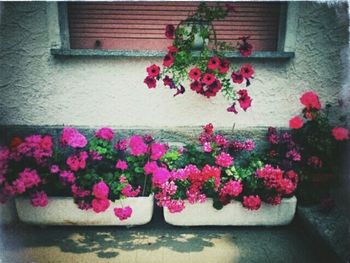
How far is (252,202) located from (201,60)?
4.53ft

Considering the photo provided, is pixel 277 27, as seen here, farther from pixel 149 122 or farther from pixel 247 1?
pixel 149 122

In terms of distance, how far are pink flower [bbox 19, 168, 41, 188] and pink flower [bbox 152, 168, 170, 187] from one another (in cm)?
101

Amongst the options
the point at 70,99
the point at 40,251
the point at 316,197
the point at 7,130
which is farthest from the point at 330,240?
the point at 7,130

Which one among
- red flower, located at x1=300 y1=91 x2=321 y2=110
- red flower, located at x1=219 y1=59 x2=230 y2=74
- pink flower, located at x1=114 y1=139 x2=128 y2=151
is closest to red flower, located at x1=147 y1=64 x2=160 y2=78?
red flower, located at x1=219 y1=59 x2=230 y2=74

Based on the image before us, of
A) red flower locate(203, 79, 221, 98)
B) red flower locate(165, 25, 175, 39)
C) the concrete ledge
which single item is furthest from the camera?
red flower locate(203, 79, 221, 98)

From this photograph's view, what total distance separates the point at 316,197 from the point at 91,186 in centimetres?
216

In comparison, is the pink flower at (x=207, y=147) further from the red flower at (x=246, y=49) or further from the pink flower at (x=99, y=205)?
the pink flower at (x=99, y=205)

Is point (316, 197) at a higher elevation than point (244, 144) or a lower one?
lower

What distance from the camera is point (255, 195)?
10.2 feet

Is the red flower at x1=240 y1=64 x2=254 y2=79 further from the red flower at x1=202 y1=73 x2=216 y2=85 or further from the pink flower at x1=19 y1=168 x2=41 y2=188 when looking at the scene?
the pink flower at x1=19 y1=168 x2=41 y2=188

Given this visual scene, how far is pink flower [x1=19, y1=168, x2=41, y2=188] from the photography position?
293cm

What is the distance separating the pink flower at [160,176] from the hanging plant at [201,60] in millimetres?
739

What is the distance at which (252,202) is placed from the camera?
2.99 meters

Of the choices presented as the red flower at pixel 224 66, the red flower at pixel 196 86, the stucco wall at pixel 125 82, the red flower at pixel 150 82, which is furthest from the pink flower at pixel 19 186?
the red flower at pixel 224 66
